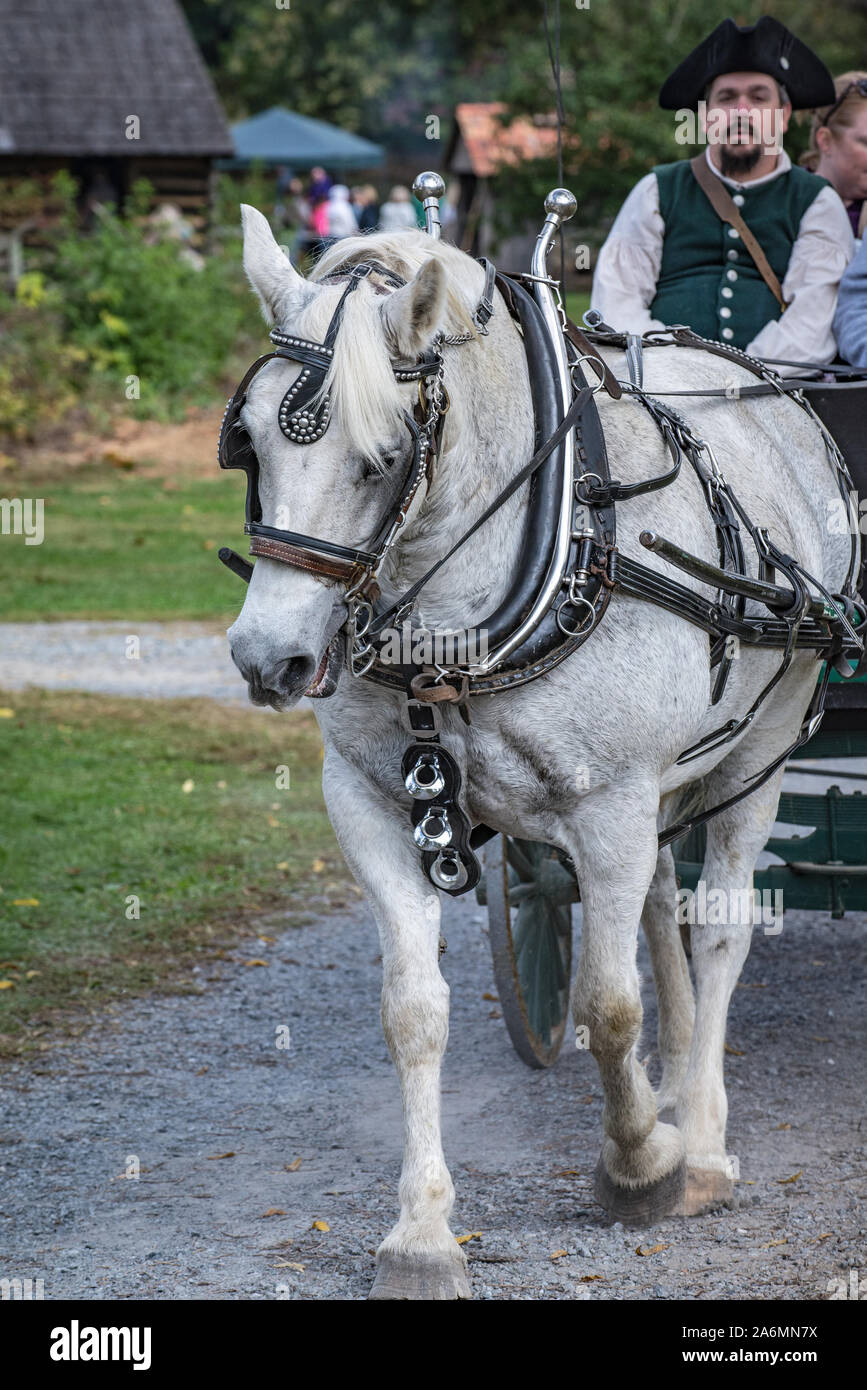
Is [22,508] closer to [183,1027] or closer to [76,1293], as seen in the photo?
[183,1027]

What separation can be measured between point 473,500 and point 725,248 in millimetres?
1922

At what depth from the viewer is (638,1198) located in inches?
141

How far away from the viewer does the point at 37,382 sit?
1702cm

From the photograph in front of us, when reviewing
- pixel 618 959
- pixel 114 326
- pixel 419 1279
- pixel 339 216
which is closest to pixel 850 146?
pixel 618 959

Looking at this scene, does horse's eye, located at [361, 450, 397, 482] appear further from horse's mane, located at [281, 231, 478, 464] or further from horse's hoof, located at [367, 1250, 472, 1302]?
horse's hoof, located at [367, 1250, 472, 1302]

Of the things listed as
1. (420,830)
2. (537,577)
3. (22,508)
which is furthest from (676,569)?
(22,508)

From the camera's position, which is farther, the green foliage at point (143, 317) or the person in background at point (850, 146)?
the green foliage at point (143, 317)

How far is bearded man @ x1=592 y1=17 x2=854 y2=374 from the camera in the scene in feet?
14.5

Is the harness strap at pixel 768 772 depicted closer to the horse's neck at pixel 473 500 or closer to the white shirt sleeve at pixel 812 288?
the white shirt sleeve at pixel 812 288

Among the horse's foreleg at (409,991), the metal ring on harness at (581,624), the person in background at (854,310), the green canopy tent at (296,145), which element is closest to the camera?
the metal ring on harness at (581,624)

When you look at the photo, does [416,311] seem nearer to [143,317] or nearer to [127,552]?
[127,552]

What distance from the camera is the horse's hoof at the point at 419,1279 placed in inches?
121

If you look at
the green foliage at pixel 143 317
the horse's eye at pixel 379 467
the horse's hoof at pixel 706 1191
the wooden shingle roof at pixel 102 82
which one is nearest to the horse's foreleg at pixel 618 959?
the horse's hoof at pixel 706 1191

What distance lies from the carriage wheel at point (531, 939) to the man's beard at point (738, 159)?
1947 mm
